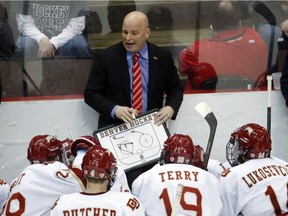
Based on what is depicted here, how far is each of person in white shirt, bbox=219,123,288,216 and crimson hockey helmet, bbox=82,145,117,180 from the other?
2.42ft

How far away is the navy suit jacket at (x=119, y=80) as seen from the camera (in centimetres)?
532

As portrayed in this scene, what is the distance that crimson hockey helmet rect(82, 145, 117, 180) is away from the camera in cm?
382

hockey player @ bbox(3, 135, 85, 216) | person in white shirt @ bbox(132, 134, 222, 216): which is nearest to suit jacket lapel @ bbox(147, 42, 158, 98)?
person in white shirt @ bbox(132, 134, 222, 216)

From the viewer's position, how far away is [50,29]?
600 centimetres

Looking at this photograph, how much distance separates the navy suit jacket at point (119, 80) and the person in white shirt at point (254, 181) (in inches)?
43.7

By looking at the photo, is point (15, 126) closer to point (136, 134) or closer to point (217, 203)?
point (136, 134)

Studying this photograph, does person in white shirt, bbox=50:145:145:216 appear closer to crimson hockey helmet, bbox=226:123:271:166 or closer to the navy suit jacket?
crimson hockey helmet, bbox=226:123:271:166

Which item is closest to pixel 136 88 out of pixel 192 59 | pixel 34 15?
pixel 192 59

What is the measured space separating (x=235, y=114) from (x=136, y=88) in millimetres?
1025

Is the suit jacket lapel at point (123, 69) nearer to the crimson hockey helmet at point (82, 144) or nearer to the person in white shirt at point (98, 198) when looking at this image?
the crimson hockey helmet at point (82, 144)

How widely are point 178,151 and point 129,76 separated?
1279 millimetres

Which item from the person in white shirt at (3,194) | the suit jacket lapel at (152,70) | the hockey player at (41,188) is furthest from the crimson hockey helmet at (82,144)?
the suit jacket lapel at (152,70)

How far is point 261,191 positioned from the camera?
4098 millimetres

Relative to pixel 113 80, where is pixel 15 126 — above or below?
below
